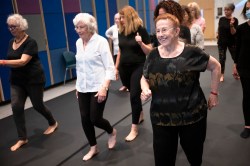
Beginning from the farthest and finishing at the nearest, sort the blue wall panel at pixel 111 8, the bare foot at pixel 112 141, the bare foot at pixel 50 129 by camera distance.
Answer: the blue wall panel at pixel 111 8
the bare foot at pixel 50 129
the bare foot at pixel 112 141

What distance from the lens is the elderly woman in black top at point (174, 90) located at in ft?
5.41

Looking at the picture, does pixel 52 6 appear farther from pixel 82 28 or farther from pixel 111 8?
pixel 82 28

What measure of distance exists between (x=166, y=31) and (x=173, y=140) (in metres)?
0.71

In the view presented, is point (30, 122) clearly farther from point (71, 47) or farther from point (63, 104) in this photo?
point (71, 47)

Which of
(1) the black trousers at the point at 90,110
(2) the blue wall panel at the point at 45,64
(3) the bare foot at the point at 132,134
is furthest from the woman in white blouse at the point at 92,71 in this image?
(2) the blue wall panel at the point at 45,64

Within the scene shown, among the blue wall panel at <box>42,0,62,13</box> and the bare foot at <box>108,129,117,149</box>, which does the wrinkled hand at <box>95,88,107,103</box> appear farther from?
the blue wall panel at <box>42,0,62,13</box>

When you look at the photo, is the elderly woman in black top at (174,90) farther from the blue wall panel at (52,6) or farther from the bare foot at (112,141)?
the blue wall panel at (52,6)

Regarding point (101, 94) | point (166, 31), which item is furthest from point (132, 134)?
point (166, 31)

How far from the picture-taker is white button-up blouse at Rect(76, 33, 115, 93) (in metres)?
2.50

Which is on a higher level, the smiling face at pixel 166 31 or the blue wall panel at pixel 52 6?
the blue wall panel at pixel 52 6

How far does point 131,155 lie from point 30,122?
196 cm

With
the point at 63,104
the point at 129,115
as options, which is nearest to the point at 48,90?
the point at 63,104

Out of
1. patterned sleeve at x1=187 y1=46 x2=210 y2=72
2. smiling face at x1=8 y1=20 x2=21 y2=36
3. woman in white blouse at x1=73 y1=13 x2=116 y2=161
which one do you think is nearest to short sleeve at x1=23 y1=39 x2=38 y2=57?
smiling face at x1=8 y1=20 x2=21 y2=36

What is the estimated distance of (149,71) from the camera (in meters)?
1.75
